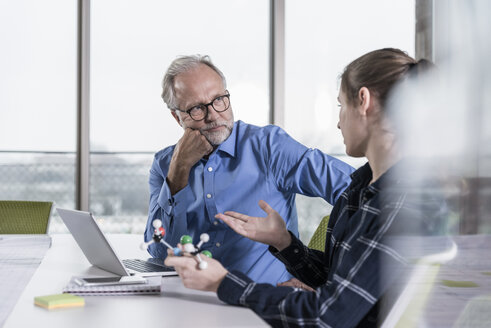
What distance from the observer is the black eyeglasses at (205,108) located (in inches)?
74.6

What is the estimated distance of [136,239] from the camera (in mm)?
2299

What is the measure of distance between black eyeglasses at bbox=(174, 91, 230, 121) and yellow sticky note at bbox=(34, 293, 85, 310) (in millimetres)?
909

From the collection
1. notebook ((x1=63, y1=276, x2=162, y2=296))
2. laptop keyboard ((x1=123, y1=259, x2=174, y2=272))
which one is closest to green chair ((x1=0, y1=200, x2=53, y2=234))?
laptop keyboard ((x1=123, y1=259, x2=174, y2=272))

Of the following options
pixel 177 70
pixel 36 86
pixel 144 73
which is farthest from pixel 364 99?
pixel 36 86

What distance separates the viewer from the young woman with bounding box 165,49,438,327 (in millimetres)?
982

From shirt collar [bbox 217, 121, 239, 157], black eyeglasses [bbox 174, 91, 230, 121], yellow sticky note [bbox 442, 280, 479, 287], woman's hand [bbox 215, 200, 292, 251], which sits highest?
black eyeglasses [bbox 174, 91, 230, 121]

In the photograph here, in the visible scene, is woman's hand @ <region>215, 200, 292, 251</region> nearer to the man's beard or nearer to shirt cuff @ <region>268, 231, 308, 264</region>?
shirt cuff @ <region>268, 231, 308, 264</region>

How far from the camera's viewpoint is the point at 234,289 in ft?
3.62

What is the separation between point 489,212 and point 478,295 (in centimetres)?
10

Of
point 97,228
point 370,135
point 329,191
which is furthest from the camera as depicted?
point 329,191

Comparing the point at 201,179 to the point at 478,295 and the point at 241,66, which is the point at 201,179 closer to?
the point at 478,295

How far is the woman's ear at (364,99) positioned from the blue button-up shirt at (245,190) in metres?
0.64

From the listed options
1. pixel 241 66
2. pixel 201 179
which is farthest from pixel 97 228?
pixel 241 66

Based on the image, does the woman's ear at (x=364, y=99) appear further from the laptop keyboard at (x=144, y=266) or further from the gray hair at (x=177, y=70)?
the gray hair at (x=177, y=70)
